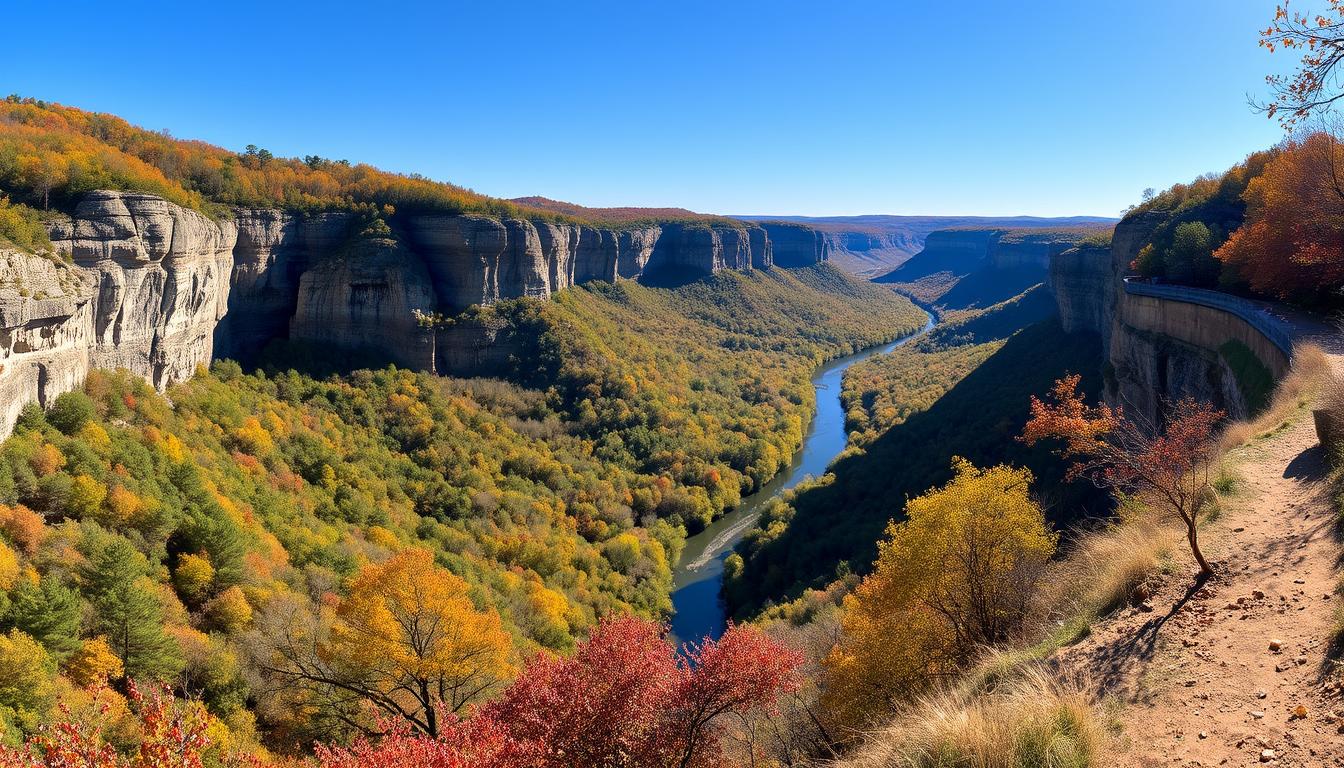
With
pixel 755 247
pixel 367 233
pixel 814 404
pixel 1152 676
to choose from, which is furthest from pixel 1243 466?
pixel 755 247

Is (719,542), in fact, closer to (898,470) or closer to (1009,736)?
(898,470)

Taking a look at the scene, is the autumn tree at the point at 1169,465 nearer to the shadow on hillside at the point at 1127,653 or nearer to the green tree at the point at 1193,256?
the shadow on hillside at the point at 1127,653

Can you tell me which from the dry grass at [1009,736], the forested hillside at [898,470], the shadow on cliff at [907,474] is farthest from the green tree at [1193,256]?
the dry grass at [1009,736]

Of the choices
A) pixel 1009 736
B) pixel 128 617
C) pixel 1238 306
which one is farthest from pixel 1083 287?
pixel 128 617

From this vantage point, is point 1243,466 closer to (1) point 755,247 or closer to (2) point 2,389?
(2) point 2,389

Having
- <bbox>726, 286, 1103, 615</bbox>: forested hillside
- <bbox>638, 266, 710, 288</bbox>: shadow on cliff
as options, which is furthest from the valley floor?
<bbox>638, 266, 710, 288</bbox>: shadow on cliff
